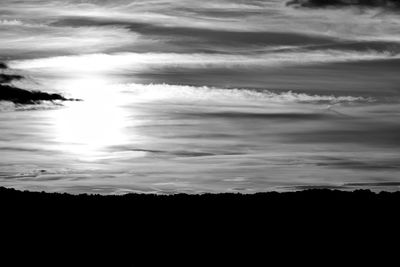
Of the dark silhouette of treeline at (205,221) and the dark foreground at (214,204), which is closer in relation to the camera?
the dark silhouette of treeline at (205,221)

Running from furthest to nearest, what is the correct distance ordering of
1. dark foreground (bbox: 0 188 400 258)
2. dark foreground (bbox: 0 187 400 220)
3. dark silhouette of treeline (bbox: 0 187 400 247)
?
dark foreground (bbox: 0 187 400 220) → dark silhouette of treeline (bbox: 0 187 400 247) → dark foreground (bbox: 0 188 400 258)

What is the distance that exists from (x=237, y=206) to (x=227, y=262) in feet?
35.1

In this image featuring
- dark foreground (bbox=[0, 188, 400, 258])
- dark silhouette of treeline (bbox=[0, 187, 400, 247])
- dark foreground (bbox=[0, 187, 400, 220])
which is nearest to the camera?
dark foreground (bbox=[0, 188, 400, 258])

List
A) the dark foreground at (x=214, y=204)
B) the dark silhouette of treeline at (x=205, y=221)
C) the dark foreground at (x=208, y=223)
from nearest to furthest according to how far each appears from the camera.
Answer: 1. the dark foreground at (x=208, y=223)
2. the dark silhouette of treeline at (x=205, y=221)
3. the dark foreground at (x=214, y=204)

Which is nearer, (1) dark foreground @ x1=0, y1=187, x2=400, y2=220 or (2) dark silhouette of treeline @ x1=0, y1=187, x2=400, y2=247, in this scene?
(2) dark silhouette of treeline @ x1=0, y1=187, x2=400, y2=247

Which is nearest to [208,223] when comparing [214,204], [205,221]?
[205,221]

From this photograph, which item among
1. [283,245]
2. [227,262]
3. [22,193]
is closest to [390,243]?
[283,245]

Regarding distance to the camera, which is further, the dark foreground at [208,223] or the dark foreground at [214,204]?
the dark foreground at [214,204]

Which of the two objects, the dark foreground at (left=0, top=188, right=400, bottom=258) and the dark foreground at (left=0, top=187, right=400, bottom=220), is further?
the dark foreground at (left=0, top=187, right=400, bottom=220)

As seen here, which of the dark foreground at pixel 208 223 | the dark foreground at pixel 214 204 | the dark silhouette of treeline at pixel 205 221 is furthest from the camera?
the dark foreground at pixel 214 204

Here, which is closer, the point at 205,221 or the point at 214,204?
the point at 205,221

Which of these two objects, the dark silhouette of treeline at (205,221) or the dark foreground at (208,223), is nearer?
the dark foreground at (208,223)

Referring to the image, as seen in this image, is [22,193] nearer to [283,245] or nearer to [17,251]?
[17,251]

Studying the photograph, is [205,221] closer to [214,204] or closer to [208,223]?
[208,223]
